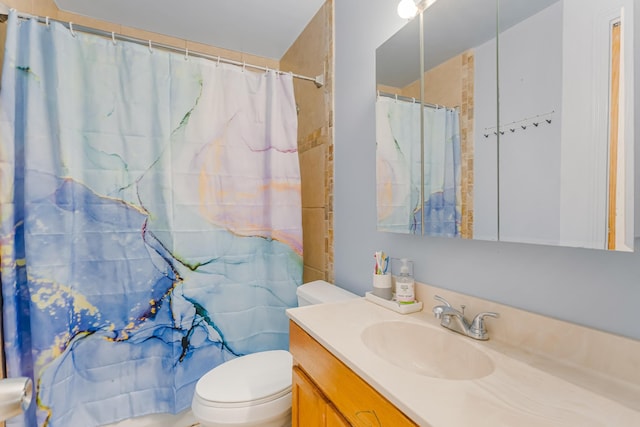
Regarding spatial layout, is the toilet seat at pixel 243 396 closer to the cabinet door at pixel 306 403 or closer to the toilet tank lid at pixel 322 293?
the cabinet door at pixel 306 403

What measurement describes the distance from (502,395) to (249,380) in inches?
38.8

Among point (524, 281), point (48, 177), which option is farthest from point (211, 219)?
point (524, 281)

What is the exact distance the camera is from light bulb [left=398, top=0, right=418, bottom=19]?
1.09 meters

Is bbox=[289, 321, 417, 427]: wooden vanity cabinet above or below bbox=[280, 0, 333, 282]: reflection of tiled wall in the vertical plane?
below

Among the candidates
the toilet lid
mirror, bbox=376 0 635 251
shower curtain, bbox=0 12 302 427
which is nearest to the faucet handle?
mirror, bbox=376 0 635 251

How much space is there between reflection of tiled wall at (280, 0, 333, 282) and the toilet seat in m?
0.62

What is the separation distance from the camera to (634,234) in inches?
22.6

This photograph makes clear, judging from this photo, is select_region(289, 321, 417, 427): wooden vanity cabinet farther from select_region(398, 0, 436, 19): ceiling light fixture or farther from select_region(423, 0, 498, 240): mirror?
select_region(398, 0, 436, 19): ceiling light fixture

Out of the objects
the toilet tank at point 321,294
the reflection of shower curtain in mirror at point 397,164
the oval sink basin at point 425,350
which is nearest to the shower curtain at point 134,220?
the toilet tank at point 321,294

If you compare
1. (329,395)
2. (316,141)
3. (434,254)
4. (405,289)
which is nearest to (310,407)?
(329,395)

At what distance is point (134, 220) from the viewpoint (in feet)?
4.42

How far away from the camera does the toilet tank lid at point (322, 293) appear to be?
1.36m

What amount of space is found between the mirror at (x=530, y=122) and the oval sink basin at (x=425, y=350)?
0.32 metres

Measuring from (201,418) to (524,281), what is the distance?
120 cm
